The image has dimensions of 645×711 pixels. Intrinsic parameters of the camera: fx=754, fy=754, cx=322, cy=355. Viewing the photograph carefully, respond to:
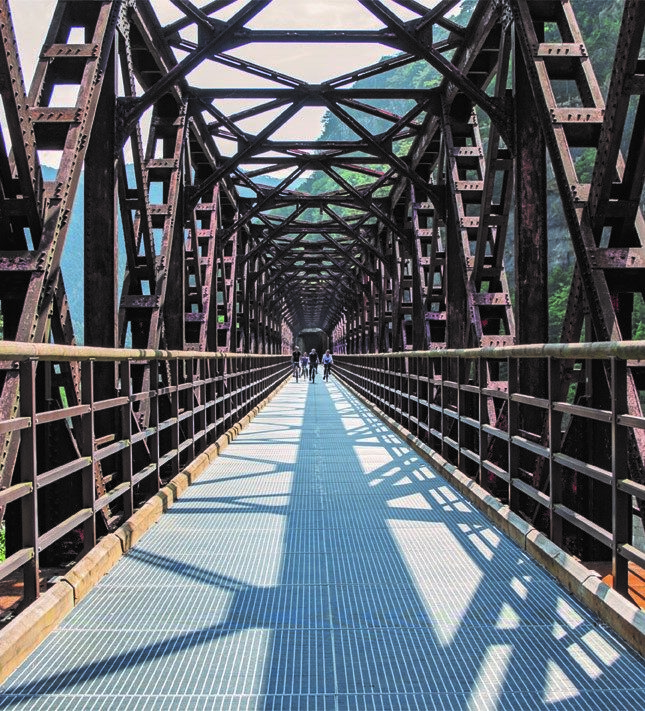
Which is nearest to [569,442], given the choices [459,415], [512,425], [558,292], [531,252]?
[512,425]

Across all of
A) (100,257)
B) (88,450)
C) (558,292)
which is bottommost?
(88,450)

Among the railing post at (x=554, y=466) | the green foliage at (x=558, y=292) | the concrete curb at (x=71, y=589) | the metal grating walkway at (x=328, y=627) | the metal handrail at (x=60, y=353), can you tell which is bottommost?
the metal grating walkway at (x=328, y=627)

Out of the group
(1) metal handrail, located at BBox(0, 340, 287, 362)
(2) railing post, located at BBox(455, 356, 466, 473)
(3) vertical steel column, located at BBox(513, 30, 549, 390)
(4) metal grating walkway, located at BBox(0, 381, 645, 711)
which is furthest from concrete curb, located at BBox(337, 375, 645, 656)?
(1) metal handrail, located at BBox(0, 340, 287, 362)


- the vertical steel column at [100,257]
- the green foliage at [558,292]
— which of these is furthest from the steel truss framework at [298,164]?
the green foliage at [558,292]

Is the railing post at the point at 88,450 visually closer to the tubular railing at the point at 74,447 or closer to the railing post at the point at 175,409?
the tubular railing at the point at 74,447

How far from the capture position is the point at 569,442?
15.1 ft

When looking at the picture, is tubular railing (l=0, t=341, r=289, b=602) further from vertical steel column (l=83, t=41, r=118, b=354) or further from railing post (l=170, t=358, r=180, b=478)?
vertical steel column (l=83, t=41, r=118, b=354)

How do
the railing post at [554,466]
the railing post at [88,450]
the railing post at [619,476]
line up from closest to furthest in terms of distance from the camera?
the railing post at [619,476] < the railing post at [88,450] < the railing post at [554,466]

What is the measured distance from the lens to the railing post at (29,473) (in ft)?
10.0

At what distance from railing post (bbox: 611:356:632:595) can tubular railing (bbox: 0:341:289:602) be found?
7.86 feet

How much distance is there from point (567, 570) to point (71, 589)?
235 centimetres

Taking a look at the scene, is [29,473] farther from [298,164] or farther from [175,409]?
[298,164]

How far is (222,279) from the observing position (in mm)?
15234

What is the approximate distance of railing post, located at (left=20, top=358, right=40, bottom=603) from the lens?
10.0ft
